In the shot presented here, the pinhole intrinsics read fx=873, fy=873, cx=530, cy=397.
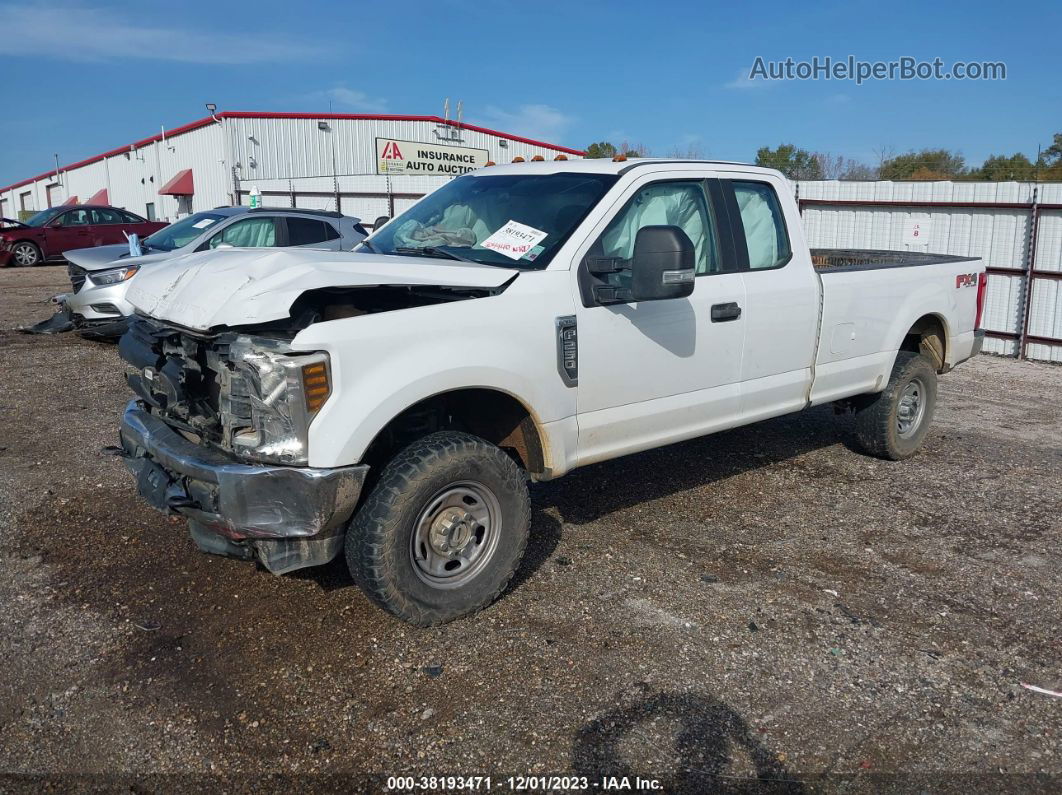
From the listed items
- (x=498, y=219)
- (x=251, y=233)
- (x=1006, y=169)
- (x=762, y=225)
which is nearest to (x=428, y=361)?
(x=498, y=219)

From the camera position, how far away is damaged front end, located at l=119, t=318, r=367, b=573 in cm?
339

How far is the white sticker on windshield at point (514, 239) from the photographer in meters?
4.37

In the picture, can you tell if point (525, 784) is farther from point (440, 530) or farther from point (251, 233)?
point (251, 233)

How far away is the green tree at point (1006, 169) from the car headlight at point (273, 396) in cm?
2592

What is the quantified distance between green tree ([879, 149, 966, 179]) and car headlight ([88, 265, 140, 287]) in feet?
63.5

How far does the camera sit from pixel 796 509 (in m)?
5.64

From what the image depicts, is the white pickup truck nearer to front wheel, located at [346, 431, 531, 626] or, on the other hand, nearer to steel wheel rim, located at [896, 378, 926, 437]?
front wheel, located at [346, 431, 531, 626]

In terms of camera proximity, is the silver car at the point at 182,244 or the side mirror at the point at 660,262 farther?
the silver car at the point at 182,244

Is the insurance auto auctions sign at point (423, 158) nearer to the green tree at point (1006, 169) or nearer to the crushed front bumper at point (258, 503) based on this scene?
the green tree at point (1006, 169)

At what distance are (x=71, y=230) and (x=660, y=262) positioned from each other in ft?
73.9

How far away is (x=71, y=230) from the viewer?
73.8ft

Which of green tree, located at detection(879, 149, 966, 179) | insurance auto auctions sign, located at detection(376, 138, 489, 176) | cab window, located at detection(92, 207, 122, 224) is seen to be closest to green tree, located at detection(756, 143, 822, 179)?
green tree, located at detection(879, 149, 966, 179)

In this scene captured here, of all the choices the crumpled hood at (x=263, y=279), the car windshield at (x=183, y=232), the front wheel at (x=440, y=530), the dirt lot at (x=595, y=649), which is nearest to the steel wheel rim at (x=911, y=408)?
the dirt lot at (x=595, y=649)

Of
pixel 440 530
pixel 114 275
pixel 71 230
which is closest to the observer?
pixel 440 530
